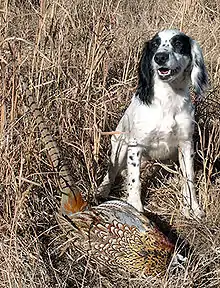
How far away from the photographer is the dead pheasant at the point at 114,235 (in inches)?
90.4

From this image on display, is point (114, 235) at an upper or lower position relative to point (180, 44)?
lower

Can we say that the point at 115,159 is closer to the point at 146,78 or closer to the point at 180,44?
the point at 146,78

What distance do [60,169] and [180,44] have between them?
0.95 metres

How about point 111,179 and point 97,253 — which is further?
point 111,179

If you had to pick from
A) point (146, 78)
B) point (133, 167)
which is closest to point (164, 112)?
point (146, 78)

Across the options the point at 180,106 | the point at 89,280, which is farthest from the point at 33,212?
the point at 180,106

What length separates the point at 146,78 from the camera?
9.93 feet

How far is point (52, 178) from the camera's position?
2637 millimetres

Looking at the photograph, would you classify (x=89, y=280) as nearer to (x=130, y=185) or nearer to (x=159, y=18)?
(x=130, y=185)

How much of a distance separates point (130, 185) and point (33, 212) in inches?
28.6

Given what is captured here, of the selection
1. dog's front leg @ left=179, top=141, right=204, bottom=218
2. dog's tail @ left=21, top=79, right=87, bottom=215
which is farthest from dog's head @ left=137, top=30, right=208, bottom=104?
dog's tail @ left=21, top=79, right=87, bottom=215

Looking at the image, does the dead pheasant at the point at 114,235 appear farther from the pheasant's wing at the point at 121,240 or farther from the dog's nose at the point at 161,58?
the dog's nose at the point at 161,58

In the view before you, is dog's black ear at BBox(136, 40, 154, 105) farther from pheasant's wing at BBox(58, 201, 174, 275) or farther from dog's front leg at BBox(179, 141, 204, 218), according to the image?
pheasant's wing at BBox(58, 201, 174, 275)

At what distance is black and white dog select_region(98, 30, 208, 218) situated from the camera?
299 centimetres
